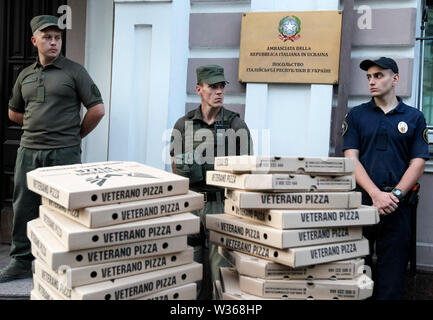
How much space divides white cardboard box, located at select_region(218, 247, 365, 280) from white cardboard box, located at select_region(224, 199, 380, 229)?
193mm

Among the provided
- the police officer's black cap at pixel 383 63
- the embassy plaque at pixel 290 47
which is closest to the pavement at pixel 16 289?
the embassy plaque at pixel 290 47

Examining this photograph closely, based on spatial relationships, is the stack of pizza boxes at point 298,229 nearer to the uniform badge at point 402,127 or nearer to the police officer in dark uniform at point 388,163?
the police officer in dark uniform at point 388,163

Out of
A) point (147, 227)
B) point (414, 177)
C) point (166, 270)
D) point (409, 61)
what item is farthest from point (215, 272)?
point (409, 61)

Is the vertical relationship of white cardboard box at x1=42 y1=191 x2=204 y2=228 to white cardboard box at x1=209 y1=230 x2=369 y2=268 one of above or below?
above

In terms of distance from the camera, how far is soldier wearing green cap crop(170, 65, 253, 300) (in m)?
3.16

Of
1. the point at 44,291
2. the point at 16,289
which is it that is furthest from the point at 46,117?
the point at 44,291

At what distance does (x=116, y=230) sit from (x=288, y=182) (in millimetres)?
834

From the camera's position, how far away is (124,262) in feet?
7.16

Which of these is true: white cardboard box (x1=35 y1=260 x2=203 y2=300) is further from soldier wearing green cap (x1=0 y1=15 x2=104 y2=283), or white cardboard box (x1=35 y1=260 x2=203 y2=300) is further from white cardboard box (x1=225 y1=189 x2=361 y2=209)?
soldier wearing green cap (x1=0 y1=15 x2=104 y2=283)

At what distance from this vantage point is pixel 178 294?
2.29m

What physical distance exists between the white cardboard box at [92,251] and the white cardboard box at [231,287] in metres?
0.35

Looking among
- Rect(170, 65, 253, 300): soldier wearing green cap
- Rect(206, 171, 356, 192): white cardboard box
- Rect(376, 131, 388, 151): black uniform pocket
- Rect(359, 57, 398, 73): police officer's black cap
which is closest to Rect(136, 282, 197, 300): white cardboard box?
Rect(206, 171, 356, 192): white cardboard box

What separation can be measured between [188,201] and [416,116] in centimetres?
186

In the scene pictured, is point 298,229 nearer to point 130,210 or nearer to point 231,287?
point 231,287
